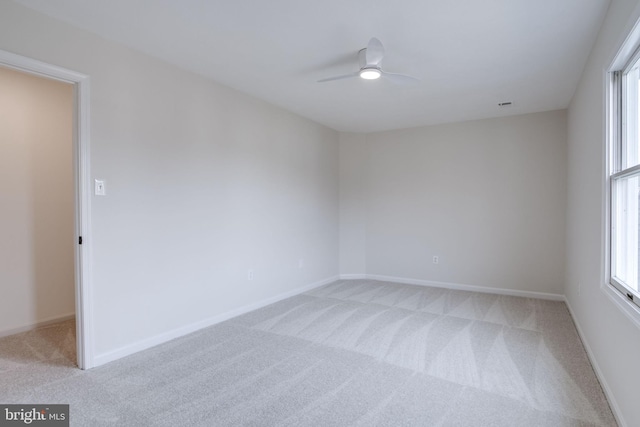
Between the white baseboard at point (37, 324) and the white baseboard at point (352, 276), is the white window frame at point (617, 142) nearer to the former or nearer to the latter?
Answer: the white baseboard at point (352, 276)

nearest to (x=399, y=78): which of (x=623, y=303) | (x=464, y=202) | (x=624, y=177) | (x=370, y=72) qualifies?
(x=370, y=72)

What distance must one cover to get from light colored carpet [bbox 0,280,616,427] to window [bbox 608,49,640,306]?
845mm

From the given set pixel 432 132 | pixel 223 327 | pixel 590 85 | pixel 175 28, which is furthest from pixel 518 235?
pixel 175 28

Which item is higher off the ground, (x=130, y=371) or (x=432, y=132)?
(x=432, y=132)

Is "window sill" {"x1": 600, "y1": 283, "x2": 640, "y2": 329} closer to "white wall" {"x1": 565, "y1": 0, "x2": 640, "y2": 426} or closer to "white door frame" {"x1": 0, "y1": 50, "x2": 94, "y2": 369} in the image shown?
"white wall" {"x1": 565, "y1": 0, "x2": 640, "y2": 426}

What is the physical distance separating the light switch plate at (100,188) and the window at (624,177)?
3470mm

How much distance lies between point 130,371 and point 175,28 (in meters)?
2.56

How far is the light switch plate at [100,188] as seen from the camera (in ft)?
8.52

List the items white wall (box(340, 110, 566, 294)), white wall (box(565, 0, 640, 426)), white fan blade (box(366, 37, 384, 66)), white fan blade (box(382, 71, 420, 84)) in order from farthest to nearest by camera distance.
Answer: white wall (box(340, 110, 566, 294))
white fan blade (box(382, 71, 420, 84))
white fan blade (box(366, 37, 384, 66))
white wall (box(565, 0, 640, 426))

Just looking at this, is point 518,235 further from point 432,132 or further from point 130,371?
point 130,371

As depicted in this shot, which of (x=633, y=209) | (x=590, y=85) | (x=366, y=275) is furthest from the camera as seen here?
(x=366, y=275)

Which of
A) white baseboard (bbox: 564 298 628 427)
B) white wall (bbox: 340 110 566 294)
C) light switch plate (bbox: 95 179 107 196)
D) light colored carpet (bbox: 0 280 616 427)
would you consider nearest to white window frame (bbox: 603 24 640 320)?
white baseboard (bbox: 564 298 628 427)

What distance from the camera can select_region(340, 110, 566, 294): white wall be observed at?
454cm

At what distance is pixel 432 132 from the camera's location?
17.3 ft
